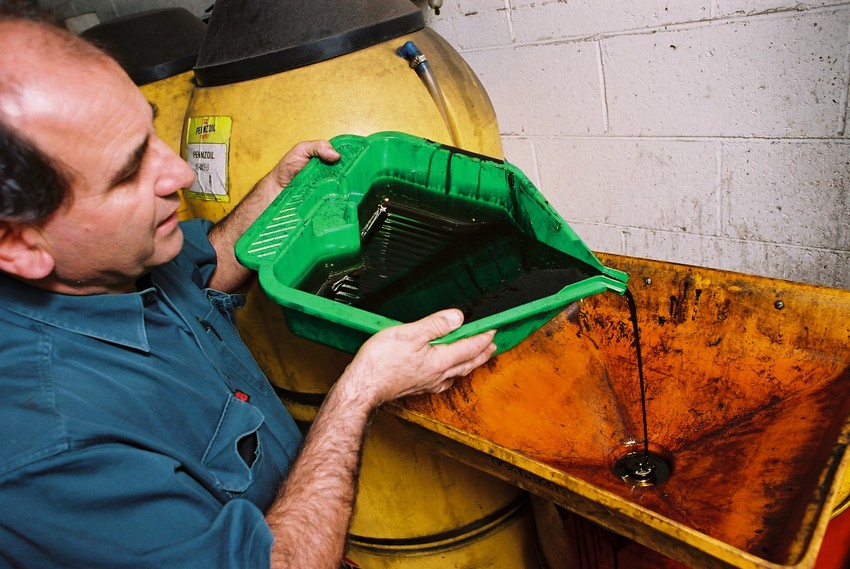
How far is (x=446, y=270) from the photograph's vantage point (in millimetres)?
1103

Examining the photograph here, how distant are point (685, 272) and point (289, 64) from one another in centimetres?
85

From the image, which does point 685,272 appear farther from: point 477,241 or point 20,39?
point 20,39

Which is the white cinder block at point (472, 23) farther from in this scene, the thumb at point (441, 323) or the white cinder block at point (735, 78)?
the thumb at point (441, 323)

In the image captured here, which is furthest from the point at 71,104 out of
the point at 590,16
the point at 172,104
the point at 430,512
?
the point at 590,16

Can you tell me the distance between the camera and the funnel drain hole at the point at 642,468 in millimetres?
1027

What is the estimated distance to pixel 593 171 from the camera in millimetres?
1739

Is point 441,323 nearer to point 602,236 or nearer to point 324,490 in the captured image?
point 324,490

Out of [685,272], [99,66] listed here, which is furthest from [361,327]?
[685,272]

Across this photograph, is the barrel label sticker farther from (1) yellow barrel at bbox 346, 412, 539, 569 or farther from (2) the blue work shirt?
(1) yellow barrel at bbox 346, 412, 539, 569

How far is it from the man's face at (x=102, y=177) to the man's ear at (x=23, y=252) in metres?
0.01

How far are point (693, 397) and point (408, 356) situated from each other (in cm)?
59

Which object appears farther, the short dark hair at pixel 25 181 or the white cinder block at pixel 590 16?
the white cinder block at pixel 590 16

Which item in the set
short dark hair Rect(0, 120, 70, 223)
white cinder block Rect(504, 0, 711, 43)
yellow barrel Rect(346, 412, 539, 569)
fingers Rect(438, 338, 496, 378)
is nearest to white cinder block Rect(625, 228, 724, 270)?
white cinder block Rect(504, 0, 711, 43)

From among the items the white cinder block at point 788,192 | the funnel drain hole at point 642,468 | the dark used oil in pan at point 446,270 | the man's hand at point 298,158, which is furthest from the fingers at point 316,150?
the white cinder block at point 788,192
